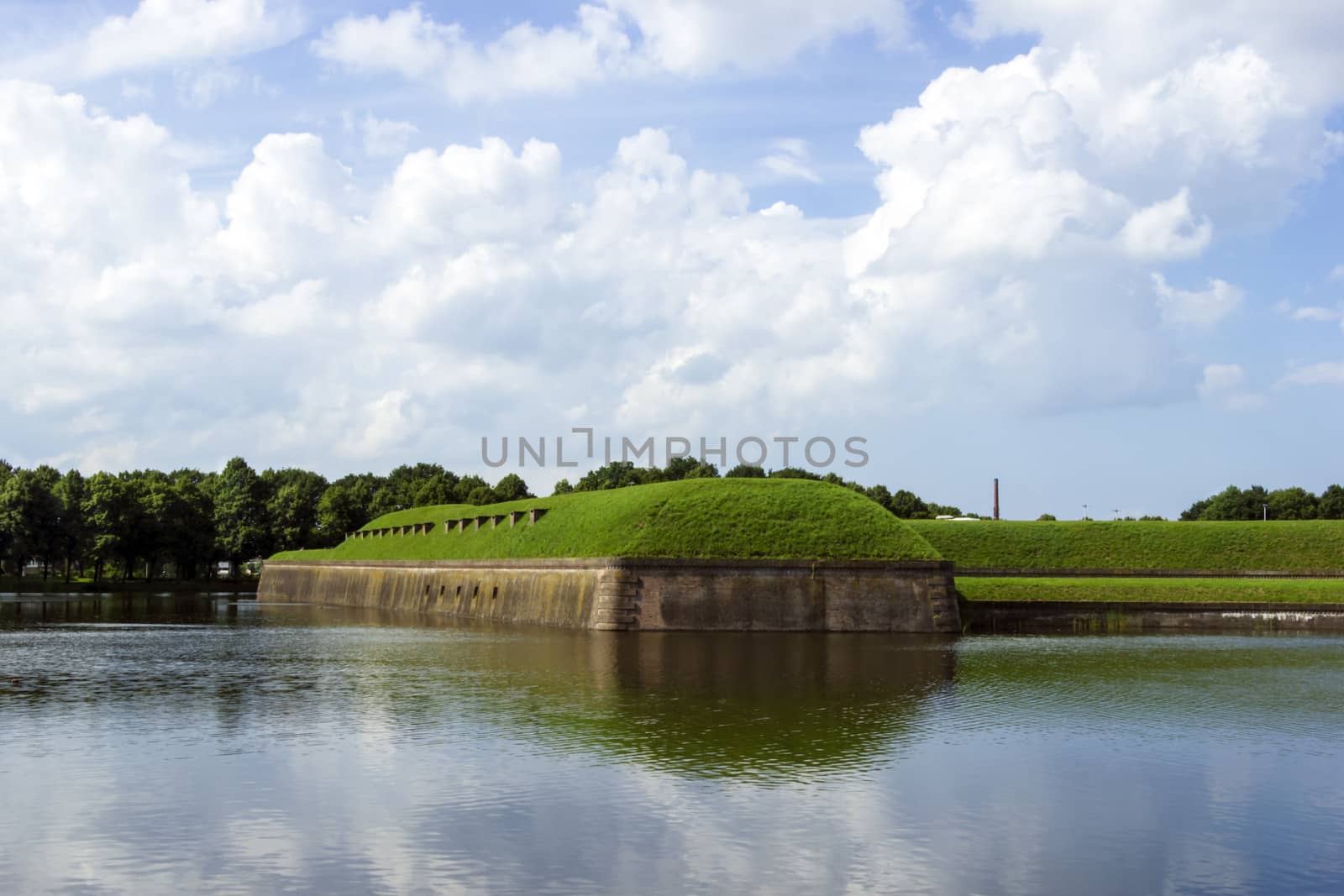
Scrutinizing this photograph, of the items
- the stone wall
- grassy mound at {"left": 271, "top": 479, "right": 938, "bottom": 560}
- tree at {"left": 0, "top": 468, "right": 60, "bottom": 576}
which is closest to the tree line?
tree at {"left": 0, "top": 468, "right": 60, "bottom": 576}

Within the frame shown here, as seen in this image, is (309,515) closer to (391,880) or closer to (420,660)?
(420,660)

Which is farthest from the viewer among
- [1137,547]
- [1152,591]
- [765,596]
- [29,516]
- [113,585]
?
[113,585]

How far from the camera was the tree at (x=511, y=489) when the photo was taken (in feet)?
461

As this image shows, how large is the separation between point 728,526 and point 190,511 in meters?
96.0

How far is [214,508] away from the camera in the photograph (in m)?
137

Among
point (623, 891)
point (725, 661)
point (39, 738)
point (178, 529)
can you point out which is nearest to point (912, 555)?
point (725, 661)

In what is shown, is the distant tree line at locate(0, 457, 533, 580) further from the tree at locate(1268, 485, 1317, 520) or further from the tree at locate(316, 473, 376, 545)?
the tree at locate(1268, 485, 1317, 520)

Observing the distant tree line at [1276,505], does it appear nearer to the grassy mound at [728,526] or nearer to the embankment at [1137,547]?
the embankment at [1137,547]

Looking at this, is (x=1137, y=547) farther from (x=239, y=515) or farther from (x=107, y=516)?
(x=239, y=515)

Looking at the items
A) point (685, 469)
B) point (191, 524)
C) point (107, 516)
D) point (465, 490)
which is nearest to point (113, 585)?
point (107, 516)

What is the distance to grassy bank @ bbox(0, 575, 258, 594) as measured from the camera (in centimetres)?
11744

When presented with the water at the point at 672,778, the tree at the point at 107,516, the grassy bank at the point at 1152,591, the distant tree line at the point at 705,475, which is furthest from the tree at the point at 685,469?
the water at the point at 672,778

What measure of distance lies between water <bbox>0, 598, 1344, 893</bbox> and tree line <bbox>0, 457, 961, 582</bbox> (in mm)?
92305

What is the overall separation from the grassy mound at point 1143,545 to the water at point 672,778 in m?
39.2
